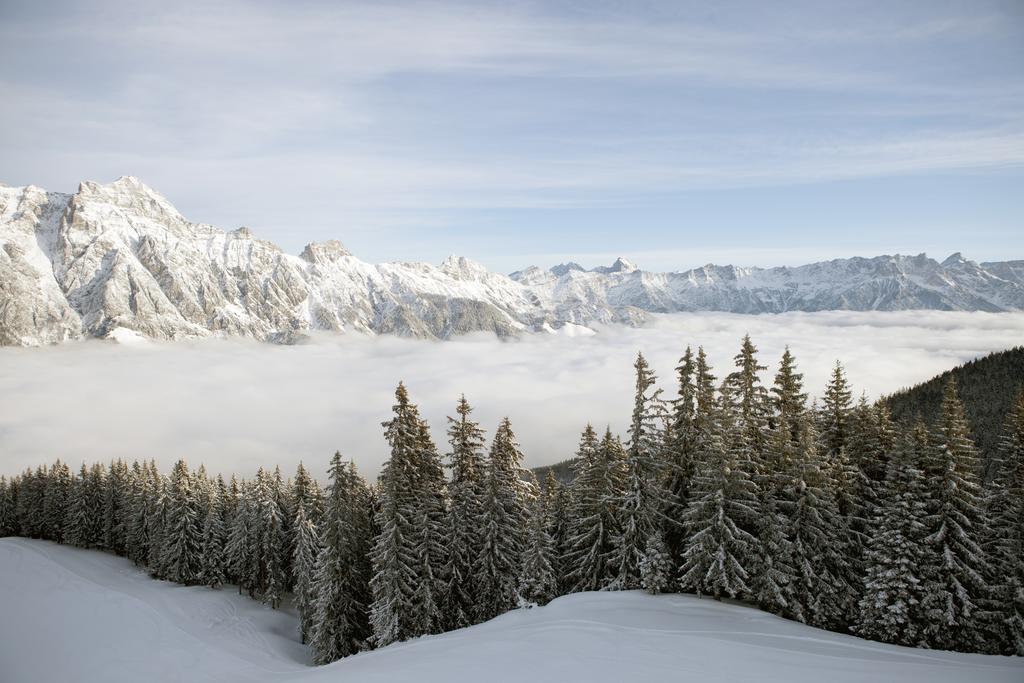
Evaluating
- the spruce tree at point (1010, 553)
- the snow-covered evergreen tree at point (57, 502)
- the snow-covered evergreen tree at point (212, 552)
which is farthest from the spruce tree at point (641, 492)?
the snow-covered evergreen tree at point (57, 502)

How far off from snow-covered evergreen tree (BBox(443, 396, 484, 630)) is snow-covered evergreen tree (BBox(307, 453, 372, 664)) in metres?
7.01

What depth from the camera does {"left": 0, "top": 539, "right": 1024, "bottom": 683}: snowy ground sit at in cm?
1722

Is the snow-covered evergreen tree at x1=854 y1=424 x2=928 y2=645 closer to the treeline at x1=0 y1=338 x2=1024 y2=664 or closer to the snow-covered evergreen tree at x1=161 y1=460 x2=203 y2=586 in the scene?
the treeline at x1=0 y1=338 x2=1024 y2=664

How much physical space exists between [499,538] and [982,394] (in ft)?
330

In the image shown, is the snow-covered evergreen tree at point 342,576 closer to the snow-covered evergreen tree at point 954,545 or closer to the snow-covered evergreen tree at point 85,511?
the snow-covered evergreen tree at point 954,545

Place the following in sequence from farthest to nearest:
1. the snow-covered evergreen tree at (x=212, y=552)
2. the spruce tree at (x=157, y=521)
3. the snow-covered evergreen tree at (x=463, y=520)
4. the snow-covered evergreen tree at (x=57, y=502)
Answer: the snow-covered evergreen tree at (x=57, y=502), the spruce tree at (x=157, y=521), the snow-covered evergreen tree at (x=212, y=552), the snow-covered evergreen tree at (x=463, y=520)

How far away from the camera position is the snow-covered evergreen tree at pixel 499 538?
36888 mm

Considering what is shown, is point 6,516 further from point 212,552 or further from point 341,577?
point 341,577

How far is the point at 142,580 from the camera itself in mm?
71625

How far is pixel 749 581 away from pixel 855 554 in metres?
7.94

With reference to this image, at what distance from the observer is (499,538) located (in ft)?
123

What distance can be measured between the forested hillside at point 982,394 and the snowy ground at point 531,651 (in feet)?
257

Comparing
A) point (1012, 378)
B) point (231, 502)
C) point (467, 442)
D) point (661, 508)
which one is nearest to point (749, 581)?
point (661, 508)

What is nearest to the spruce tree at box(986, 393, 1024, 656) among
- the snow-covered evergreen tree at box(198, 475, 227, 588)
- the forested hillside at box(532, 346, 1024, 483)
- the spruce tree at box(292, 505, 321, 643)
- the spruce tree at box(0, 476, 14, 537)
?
the spruce tree at box(292, 505, 321, 643)
